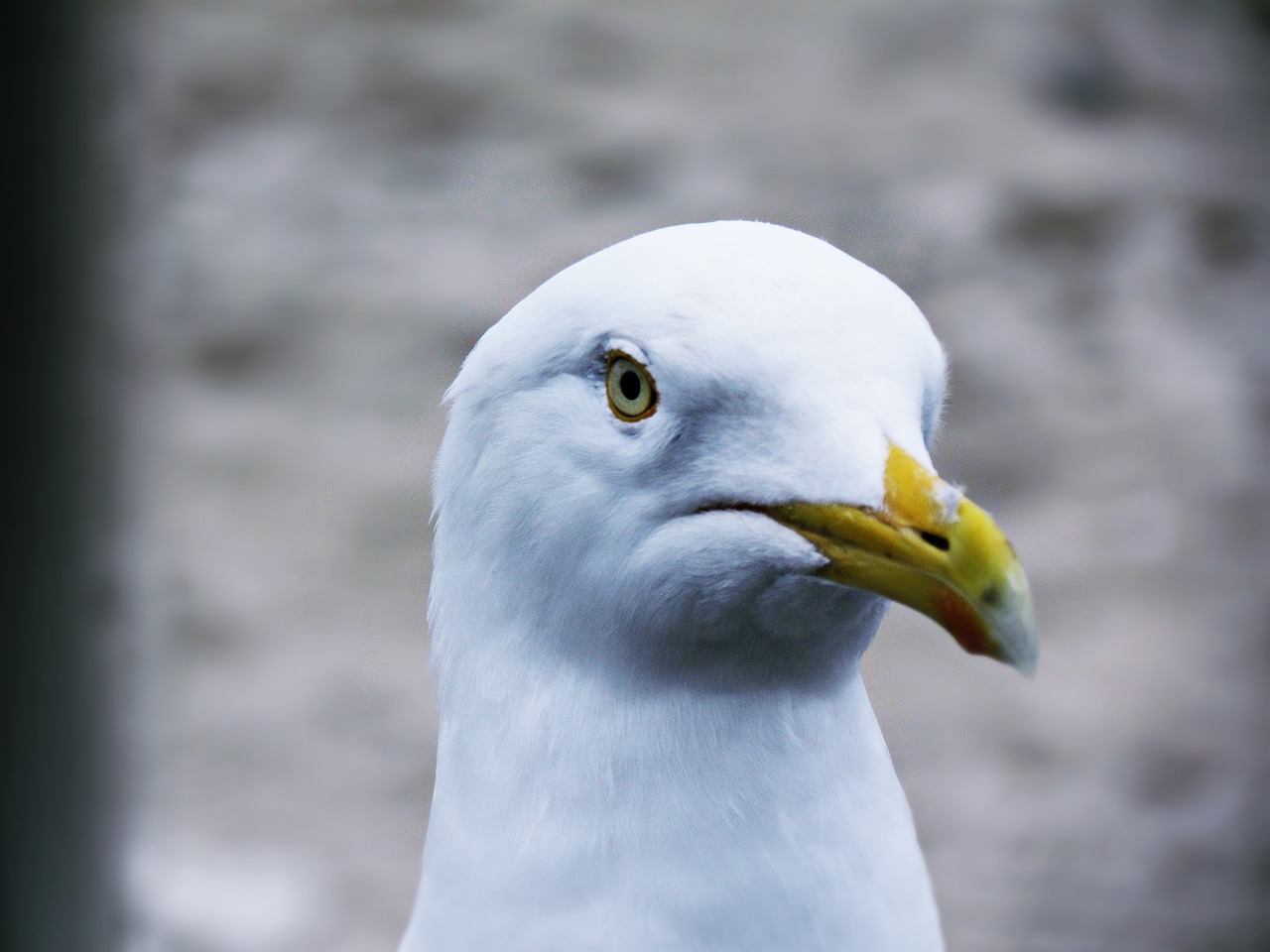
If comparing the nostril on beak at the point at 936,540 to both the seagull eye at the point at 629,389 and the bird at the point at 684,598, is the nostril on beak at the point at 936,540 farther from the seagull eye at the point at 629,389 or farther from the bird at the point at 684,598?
the seagull eye at the point at 629,389

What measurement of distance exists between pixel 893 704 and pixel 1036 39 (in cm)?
284

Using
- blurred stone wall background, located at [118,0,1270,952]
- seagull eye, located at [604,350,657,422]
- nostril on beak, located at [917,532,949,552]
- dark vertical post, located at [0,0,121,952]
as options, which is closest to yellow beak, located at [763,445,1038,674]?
nostril on beak, located at [917,532,949,552]

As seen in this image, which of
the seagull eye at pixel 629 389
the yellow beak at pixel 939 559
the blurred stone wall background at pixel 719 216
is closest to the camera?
the yellow beak at pixel 939 559

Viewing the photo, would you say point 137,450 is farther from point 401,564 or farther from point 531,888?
point 531,888

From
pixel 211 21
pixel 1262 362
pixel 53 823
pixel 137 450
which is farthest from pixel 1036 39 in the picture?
pixel 53 823

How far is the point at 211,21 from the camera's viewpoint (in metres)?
5.55

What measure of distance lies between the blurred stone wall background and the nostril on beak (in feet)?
7.33

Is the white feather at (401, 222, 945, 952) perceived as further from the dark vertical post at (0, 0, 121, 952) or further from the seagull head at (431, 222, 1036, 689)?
the dark vertical post at (0, 0, 121, 952)

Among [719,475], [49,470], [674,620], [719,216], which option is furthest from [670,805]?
[719,216]

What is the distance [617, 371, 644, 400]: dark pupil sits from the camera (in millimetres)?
1149

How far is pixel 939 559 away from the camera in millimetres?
1018

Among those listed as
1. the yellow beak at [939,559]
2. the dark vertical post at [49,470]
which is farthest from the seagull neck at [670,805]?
the dark vertical post at [49,470]

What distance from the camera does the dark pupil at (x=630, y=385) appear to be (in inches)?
45.3

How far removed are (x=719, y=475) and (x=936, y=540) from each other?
0.17 meters
